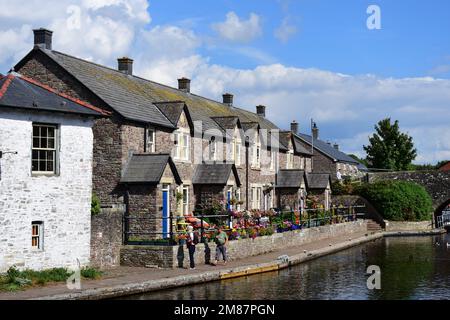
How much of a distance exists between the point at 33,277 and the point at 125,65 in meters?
18.6

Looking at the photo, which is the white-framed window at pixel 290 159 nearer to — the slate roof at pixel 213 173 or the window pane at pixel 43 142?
the slate roof at pixel 213 173

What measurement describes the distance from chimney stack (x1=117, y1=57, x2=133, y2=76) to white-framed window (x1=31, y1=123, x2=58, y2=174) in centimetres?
1517

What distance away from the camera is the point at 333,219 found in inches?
1583

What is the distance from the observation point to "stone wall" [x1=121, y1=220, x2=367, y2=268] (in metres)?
22.0

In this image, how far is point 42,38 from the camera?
2822 centimetres

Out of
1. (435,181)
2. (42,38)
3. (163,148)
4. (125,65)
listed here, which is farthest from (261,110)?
(42,38)

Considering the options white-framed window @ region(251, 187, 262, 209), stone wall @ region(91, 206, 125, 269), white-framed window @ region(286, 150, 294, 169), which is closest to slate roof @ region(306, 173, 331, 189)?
white-framed window @ region(286, 150, 294, 169)

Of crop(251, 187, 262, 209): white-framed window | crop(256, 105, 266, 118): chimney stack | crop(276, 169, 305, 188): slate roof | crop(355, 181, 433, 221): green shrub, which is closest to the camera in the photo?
crop(251, 187, 262, 209): white-framed window

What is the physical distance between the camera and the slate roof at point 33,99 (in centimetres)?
1894

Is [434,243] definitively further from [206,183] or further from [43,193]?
[43,193]

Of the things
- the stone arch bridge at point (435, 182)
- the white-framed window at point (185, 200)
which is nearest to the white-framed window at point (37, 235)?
the white-framed window at point (185, 200)

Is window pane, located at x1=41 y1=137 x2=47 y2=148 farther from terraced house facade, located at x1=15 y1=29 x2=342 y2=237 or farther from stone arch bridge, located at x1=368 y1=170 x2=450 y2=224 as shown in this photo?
stone arch bridge, located at x1=368 y1=170 x2=450 y2=224

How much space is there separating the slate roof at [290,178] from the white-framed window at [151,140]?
1701cm

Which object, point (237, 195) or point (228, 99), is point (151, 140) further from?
point (228, 99)
